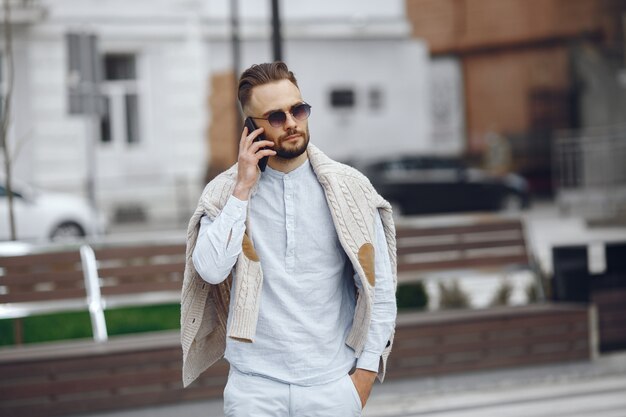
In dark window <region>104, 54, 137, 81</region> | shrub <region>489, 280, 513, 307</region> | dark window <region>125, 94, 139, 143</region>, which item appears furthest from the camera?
dark window <region>125, 94, 139, 143</region>

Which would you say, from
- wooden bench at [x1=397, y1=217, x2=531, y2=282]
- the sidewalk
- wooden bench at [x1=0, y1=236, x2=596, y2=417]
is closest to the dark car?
wooden bench at [x1=397, y1=217, x2=531, y2=282]

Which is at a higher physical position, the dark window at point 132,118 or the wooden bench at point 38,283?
the dark window at point 132,118

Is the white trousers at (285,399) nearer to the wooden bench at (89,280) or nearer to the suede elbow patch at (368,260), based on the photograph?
the suede elbow patch at (368,260)

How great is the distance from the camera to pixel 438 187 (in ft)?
89.1

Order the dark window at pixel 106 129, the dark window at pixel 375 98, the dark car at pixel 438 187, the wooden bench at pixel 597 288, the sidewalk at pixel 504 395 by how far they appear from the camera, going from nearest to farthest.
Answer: the sidewalk at pixel 504 395
the wooden bench at pixel 597 288
the dark car at pixel 438 187
the dark window at pixel 106 129
the dark window at pixel 375 98

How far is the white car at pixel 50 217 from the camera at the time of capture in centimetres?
2112

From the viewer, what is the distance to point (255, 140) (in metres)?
3.90

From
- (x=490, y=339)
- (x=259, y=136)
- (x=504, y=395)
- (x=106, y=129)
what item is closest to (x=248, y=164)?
(x=259, y=136)

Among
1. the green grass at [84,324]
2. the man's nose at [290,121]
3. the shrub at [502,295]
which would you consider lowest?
the green grass at [84,324]

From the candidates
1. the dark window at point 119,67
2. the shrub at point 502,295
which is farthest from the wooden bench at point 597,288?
the dark window at point 119,67

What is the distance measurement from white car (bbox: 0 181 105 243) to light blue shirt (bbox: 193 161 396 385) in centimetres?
1734

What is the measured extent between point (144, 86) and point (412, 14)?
29.2 feet

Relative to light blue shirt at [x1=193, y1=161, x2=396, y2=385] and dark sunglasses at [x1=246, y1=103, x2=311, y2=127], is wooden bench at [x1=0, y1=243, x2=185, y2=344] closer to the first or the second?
light blue shirt at [x1=193, y1=161, x2=396, y2=385]

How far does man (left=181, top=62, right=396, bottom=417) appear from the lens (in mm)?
3840
